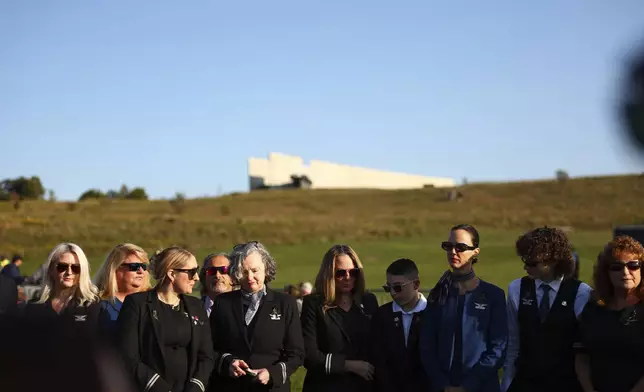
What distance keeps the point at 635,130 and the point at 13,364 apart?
1.93 metres

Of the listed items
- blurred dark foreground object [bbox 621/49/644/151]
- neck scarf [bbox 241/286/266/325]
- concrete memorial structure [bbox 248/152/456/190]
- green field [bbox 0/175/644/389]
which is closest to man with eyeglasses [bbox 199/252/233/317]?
neck scarf [bbox 241/286/266/325]

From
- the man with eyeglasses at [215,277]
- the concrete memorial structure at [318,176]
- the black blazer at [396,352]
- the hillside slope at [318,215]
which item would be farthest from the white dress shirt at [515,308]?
the concrete memorial structure at [318,176]

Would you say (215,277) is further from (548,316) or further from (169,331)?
(548,316)

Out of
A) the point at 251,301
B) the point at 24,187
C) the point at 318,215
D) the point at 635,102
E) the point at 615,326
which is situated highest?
the point at 24,187

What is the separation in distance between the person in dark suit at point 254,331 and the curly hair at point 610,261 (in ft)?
7.26

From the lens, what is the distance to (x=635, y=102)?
2332 millimetres

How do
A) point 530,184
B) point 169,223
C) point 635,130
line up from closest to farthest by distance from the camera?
point 635,130 → point 169,223 → point 530,184

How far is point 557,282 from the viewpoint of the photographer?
6031 millimetres

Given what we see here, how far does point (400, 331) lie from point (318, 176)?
12372 cm

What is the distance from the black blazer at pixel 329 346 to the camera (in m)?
6.43

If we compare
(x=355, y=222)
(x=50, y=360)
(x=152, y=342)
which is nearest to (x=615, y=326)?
(x=152, y=342)

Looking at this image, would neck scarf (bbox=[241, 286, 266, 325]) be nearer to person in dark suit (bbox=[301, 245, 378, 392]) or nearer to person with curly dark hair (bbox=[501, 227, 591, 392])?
person in dark suit (bbox=[301, 245, 378, 392])

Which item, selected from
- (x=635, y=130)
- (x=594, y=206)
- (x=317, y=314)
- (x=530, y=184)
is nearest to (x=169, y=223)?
(x=594, y=206)

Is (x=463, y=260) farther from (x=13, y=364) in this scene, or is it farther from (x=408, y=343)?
(x=13, y=364)
